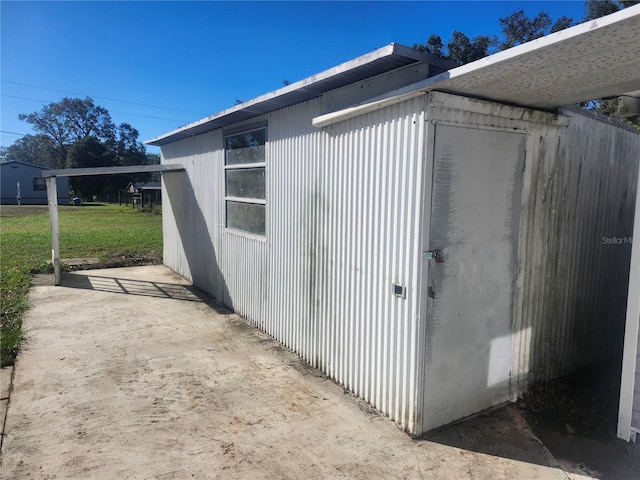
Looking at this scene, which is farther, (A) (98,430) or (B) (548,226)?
(B) (548,226)

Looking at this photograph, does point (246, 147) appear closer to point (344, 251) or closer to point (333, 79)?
point (333, 79)

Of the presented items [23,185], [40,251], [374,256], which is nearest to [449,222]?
[374,256]

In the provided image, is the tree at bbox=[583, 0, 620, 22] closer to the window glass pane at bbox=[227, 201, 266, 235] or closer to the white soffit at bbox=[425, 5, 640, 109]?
Answer: the window glass pane at bbox=[227, 201, 266, 235]

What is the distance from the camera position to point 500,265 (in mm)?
3438

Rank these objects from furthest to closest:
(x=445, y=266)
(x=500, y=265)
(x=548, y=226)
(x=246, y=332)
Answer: (x=246, y=332) → (x=548, y=226) → (x=500, y=265) → (x=445, y=266)

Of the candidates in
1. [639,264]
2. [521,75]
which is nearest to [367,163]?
[521,75]

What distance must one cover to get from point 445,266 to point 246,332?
10.5ft

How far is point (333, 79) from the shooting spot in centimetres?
370

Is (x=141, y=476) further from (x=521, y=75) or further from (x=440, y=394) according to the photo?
(x=521, y=75)

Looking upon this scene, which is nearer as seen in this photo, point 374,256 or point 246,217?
point 374,256

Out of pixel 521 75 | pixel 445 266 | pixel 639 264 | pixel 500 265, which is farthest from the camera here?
pixel 500 265

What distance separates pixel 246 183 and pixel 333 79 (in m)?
2.59

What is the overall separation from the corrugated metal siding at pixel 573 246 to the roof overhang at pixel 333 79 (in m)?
1.28

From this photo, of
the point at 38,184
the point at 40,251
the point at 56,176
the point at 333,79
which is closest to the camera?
the point at 333,79
